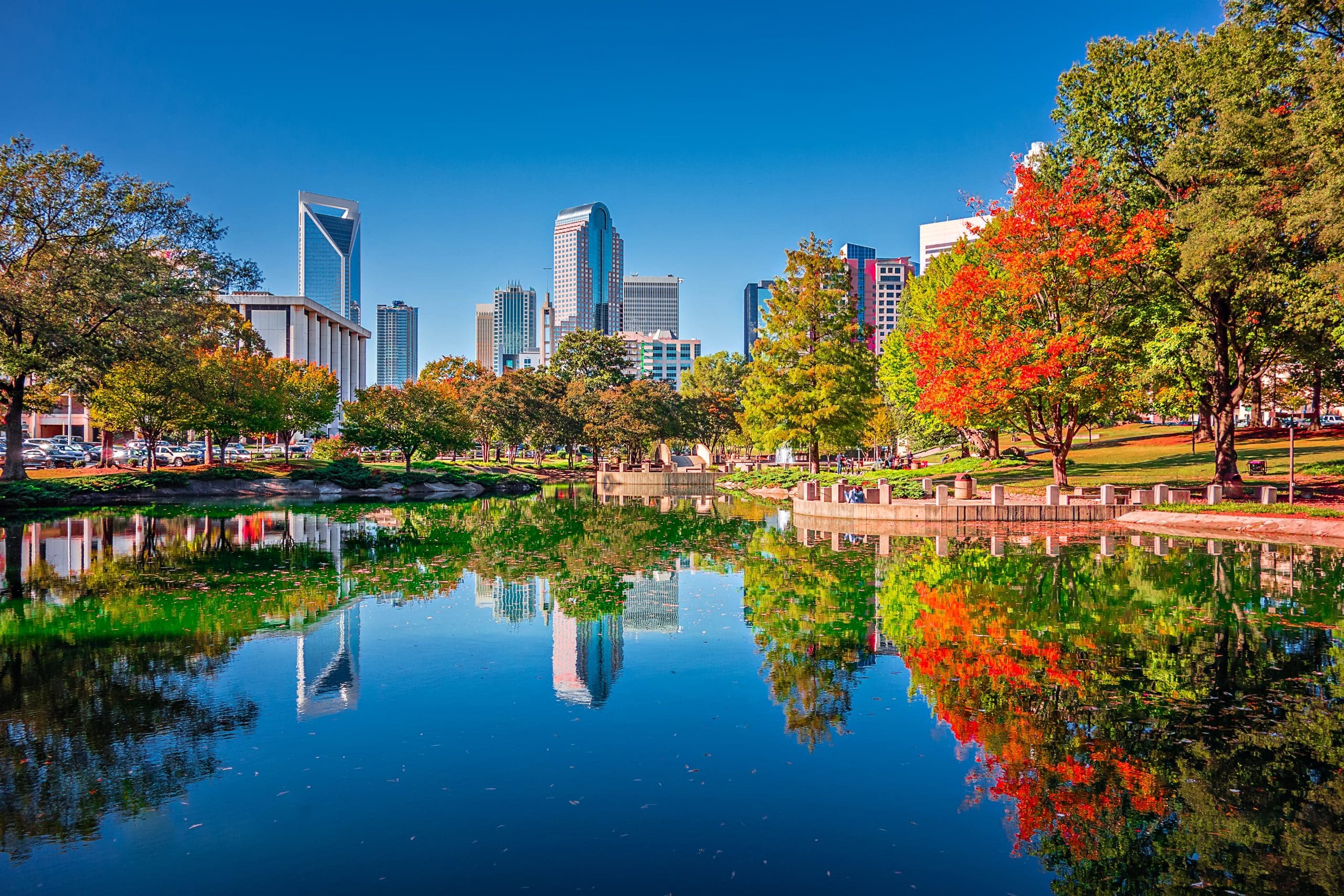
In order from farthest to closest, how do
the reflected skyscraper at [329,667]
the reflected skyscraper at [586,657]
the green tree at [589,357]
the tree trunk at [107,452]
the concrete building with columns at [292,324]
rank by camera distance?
the concrete building with columns at [292,324] < the green tree at [589,357] < the tree trunk at [107,452] < the reflected skyscraper at [586,657] < the reflected skyscraper at [329,667]

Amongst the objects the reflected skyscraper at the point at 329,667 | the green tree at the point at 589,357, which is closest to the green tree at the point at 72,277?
the reflected skyscraper at the point at 329,667

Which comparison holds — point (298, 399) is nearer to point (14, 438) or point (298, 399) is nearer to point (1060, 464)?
point (14, 438)

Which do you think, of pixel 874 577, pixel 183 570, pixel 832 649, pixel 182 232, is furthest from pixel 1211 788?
pixel 182 232

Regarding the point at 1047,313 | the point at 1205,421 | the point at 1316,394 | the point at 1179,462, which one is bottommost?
the point at 1179,462

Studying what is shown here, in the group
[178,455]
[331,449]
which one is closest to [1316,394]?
[331,449]

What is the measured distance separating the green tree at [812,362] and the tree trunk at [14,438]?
128ft

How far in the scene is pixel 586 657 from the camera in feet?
44.2

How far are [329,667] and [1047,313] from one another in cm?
3542

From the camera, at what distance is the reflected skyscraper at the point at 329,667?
11.1 meters

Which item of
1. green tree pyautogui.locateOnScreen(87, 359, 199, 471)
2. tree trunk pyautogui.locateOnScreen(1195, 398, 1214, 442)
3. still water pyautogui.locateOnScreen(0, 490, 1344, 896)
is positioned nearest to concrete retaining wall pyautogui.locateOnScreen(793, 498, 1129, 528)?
tree trunk pyautogui.locateOnScreen(1195, 398, 1214, 442)

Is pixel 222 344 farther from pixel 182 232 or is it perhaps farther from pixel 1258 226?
pixel 1258 226

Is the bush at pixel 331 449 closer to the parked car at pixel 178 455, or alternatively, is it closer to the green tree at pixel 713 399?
the parked car at pixel 178 455

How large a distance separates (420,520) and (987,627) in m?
29.3

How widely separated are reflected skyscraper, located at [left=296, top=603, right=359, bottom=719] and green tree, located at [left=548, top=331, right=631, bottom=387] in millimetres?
86569
